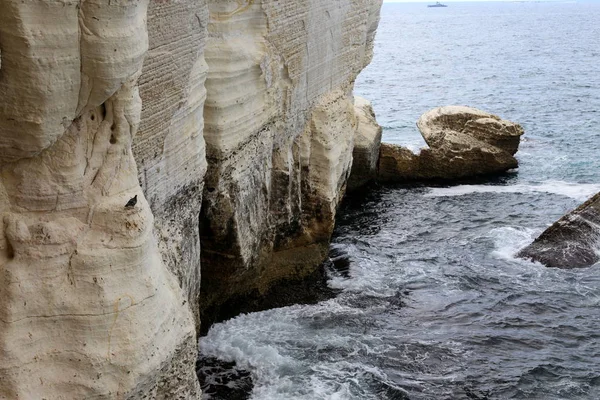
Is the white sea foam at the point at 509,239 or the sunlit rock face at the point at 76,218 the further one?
the white sea foam at the point at 509,239

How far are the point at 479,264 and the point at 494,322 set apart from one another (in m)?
2.61

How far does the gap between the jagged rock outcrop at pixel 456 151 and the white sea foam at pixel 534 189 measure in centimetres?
80

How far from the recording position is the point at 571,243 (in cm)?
1627

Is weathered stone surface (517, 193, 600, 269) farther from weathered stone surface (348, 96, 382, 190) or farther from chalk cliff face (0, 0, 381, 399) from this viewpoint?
chalk cliff face (0, 0, 381, 399)

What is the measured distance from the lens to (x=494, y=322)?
13469 mm

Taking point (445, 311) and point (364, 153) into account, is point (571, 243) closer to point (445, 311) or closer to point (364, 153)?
point (445, 311)

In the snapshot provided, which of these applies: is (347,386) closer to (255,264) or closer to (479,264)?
(255,264)

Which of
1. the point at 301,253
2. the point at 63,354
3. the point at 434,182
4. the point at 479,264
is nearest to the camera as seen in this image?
the point at 63,354

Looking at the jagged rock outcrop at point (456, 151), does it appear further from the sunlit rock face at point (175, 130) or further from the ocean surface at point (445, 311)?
the sunlit rock face at point (175, 130)

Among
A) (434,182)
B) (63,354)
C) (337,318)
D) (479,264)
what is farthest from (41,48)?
(434,182)

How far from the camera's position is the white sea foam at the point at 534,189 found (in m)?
20.8

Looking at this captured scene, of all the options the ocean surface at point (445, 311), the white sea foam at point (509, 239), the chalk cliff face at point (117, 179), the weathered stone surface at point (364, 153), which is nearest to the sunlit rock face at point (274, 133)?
the chalk cliff face at point (117, 179)

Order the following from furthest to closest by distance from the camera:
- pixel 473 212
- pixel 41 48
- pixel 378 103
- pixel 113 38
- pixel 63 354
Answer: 1. pixel 378 103
2. pixel 473 212
3. pixel 63 354
4. pixel 113 38
5. pixel 41 48

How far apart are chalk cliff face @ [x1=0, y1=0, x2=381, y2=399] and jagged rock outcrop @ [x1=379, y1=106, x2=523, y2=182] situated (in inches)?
391
